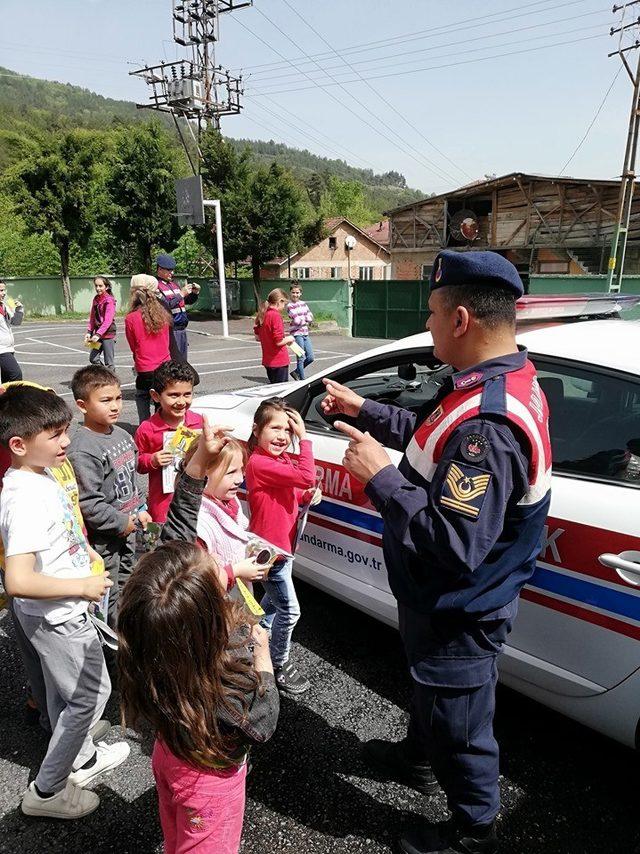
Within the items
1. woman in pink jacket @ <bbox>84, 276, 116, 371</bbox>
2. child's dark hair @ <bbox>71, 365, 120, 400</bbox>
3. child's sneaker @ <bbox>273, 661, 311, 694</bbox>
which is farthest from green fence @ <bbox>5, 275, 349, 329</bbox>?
child's sneaker @ <bbox>273, 661, 311, 694</bbox>

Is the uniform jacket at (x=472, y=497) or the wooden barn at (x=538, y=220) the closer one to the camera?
the uniform jacket at (x=472, y=497)

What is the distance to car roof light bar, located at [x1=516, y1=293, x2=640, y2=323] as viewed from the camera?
7.93 ft

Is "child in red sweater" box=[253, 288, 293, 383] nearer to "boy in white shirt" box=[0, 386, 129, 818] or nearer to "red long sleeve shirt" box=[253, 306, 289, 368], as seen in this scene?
→ "red long sleeve shirt" box=[253, 306, 289, 368]

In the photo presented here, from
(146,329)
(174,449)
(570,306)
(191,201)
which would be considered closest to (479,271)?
(570,306)

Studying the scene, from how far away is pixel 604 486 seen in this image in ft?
6.35

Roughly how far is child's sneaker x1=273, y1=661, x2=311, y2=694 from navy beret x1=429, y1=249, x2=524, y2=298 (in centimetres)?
189

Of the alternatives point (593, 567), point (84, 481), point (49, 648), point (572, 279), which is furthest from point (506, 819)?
point (572, 279)

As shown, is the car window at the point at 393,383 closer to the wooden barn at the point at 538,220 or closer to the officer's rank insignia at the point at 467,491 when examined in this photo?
the officer's rank insignia at the point at 467,491

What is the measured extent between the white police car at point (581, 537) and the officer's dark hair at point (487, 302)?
0.72m

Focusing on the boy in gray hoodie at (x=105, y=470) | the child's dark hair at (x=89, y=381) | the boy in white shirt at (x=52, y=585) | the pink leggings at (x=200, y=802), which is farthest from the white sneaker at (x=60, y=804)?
the child's dark hair at (x=89, y=381)

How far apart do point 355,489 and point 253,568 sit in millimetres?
797

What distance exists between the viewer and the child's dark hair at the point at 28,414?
6.14ft

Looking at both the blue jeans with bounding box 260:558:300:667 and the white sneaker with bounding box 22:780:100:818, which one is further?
the blue jeans with bounding box 260:558:300:667

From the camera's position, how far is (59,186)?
2639cm
